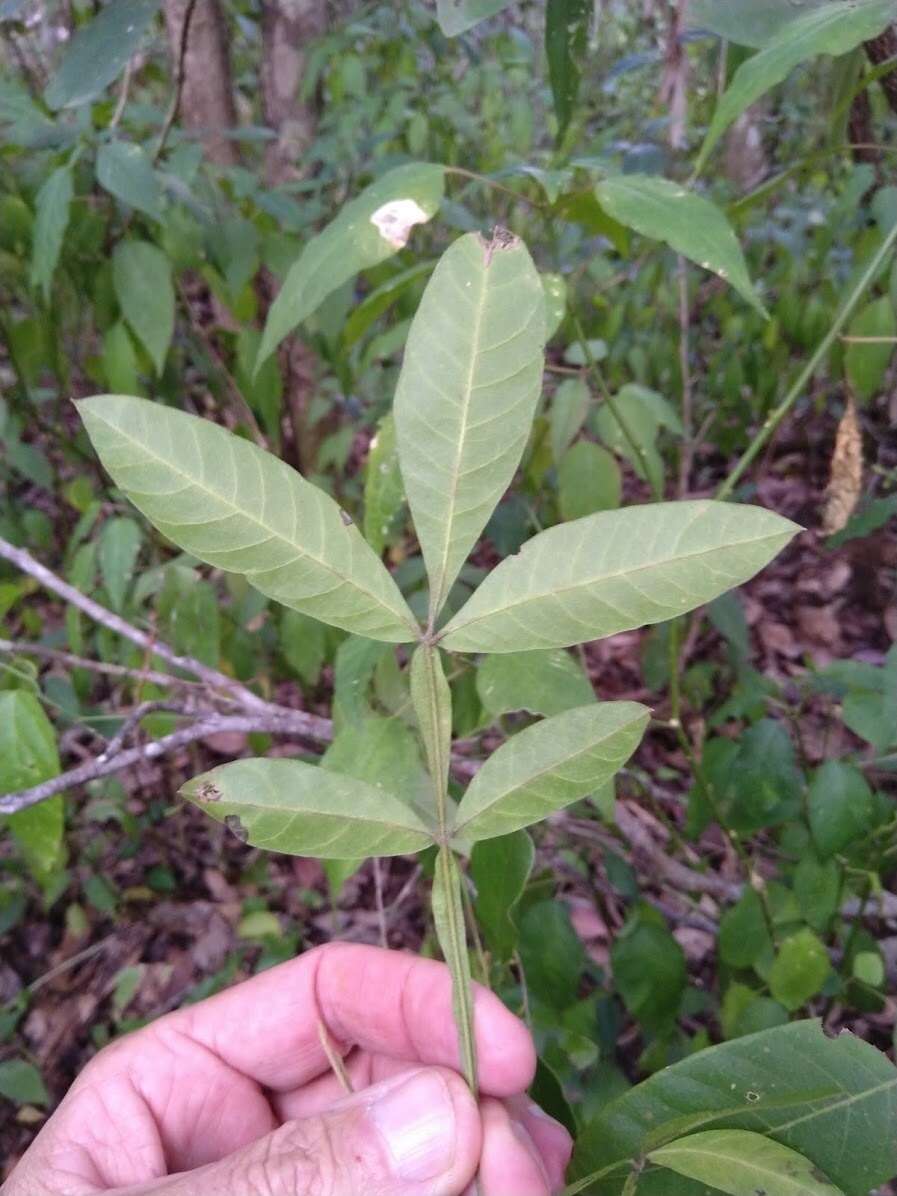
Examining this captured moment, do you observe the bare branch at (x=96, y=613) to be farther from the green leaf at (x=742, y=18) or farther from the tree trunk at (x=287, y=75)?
the tree trunk at (x=287, y=75)

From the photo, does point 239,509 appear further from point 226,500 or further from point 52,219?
point 52,219

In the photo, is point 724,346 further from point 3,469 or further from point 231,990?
point 231,990

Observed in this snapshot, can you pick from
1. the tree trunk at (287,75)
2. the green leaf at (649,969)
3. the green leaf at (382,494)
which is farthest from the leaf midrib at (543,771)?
the tree trunk at (287,75)

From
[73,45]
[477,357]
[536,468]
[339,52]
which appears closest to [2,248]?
[73,45]

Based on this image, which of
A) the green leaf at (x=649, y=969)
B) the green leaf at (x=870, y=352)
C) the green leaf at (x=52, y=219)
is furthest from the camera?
the green leaf at (x=870, y=352)

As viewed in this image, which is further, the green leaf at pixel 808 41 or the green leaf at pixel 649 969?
the green leaf at pixel 649 969

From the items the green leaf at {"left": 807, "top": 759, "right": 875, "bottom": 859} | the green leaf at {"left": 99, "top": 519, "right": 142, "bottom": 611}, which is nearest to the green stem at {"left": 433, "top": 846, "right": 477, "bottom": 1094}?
the green leaf at {"left": 807, "top": 759, "right": 875, "bottom": 859}
